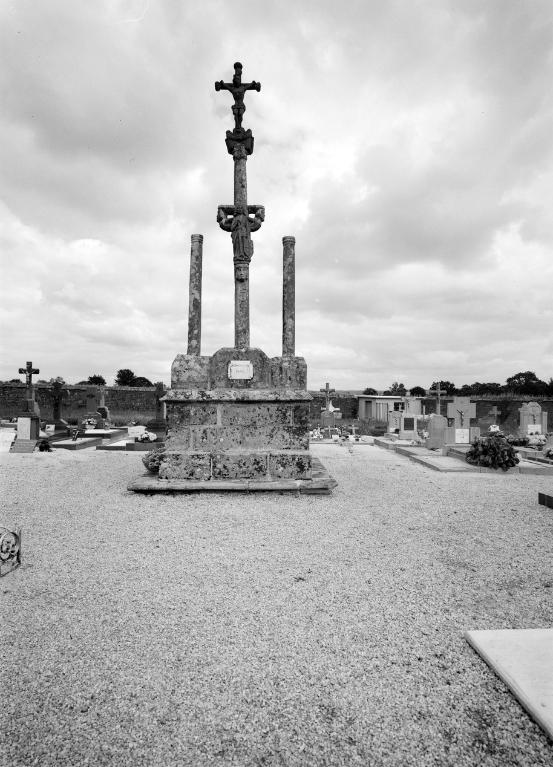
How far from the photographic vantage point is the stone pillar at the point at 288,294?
741cm

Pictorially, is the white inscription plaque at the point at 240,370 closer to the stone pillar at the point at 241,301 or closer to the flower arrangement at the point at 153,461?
the stone pillar at the point at 241,301

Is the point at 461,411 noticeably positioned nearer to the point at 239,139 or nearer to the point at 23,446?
the point at 239,139

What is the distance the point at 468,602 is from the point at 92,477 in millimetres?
6549

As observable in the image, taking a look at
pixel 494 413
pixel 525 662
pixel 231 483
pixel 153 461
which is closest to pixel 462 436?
pixel 231 483

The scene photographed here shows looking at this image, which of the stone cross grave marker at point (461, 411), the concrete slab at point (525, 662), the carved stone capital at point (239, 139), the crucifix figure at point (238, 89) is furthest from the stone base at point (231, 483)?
the stone cross grave marker at point (461, 411)

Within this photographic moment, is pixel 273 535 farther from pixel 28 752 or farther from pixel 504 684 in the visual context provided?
pixel 28 752

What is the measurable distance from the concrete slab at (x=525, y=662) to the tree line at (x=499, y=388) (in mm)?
30529

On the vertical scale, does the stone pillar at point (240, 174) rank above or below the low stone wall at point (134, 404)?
above

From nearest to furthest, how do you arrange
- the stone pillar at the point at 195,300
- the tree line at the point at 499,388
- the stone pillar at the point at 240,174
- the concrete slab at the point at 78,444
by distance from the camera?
the stone pillar at the point at 195,300 < the stone pillar at the point at 240,174 < the concrete slab at the point at 78,444 < the tree line at the point at 499,388

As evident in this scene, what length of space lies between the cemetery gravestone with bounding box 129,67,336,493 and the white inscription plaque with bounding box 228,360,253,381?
2 cm

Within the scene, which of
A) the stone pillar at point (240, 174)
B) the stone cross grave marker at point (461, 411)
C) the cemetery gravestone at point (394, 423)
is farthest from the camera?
the cemetery gravestone at point (394, 423)

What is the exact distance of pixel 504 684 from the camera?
6.68 ft

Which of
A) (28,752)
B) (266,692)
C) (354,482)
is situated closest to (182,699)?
(266,692)

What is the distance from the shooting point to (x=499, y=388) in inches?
1635
